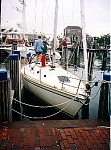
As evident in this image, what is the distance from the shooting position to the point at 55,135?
5.05m

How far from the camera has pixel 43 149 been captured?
4402mm

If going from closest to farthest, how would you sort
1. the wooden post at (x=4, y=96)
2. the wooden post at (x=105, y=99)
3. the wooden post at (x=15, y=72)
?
the wooden post at (x=4, y=96)
the wooden post at (x=105, y=99)
the wooden post at (x=15, y=72)

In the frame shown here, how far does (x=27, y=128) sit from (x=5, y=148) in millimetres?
1102

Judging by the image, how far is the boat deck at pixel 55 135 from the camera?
4.55 metres

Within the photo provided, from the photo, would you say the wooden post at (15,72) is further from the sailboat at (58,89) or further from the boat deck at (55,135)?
the boat deck at (55,135)

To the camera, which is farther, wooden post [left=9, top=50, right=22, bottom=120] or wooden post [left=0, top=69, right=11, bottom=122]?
wooden post [left=9, top=50, right=22, bottom=120]

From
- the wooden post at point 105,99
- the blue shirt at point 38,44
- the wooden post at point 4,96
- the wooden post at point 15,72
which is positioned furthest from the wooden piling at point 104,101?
the blue shirt at point 38,44

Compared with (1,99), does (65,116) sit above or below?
below

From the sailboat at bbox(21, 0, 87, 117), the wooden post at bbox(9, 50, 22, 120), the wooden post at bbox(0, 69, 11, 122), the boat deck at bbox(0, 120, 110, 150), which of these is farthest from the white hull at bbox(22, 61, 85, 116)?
the wooden post at bbox(0, 69, 11, 122)

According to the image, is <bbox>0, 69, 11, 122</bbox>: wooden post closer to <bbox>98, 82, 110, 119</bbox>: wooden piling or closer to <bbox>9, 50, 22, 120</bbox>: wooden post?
<bbox>9, 50, 22, 120</bbox>: wooden post

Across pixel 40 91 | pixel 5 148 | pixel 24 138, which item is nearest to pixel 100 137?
pixel 24 138

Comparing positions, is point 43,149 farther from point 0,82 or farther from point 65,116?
point 65,116

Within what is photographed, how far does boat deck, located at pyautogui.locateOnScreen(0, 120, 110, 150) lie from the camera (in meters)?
4.55

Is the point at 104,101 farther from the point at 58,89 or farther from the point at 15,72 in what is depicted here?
the point at 15,72
